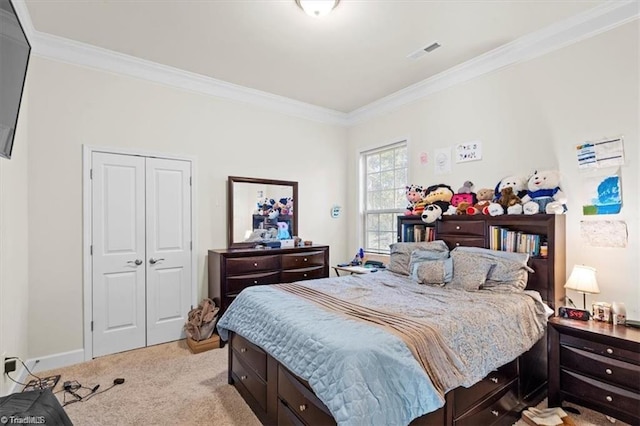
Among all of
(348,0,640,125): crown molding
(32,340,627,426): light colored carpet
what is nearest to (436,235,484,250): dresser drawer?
(32,340,627,426): light colored carpet

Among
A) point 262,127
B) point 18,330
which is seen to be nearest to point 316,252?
point 262,127

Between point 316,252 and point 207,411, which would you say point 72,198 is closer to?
point 207,411

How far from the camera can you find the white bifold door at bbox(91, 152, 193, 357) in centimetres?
314

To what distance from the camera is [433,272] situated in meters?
2.79

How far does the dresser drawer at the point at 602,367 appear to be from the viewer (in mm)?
1944

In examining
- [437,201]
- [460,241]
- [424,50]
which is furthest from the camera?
[437,201]

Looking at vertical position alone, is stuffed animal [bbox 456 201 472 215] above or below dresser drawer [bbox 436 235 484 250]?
above

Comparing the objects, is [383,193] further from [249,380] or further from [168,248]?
[249,380]

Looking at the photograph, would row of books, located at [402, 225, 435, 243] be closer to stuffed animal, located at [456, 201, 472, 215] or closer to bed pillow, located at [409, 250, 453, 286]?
stuffed animal, located at [456, 201, 472, 215]

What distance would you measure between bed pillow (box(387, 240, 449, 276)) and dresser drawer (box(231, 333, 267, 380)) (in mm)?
1696

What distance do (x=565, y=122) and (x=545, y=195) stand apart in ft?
2.13

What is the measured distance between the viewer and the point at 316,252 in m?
4.15

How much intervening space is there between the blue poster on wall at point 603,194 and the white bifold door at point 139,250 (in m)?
3.86

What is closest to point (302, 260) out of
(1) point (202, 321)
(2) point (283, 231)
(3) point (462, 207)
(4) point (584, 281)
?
(2) point (283, 231)
